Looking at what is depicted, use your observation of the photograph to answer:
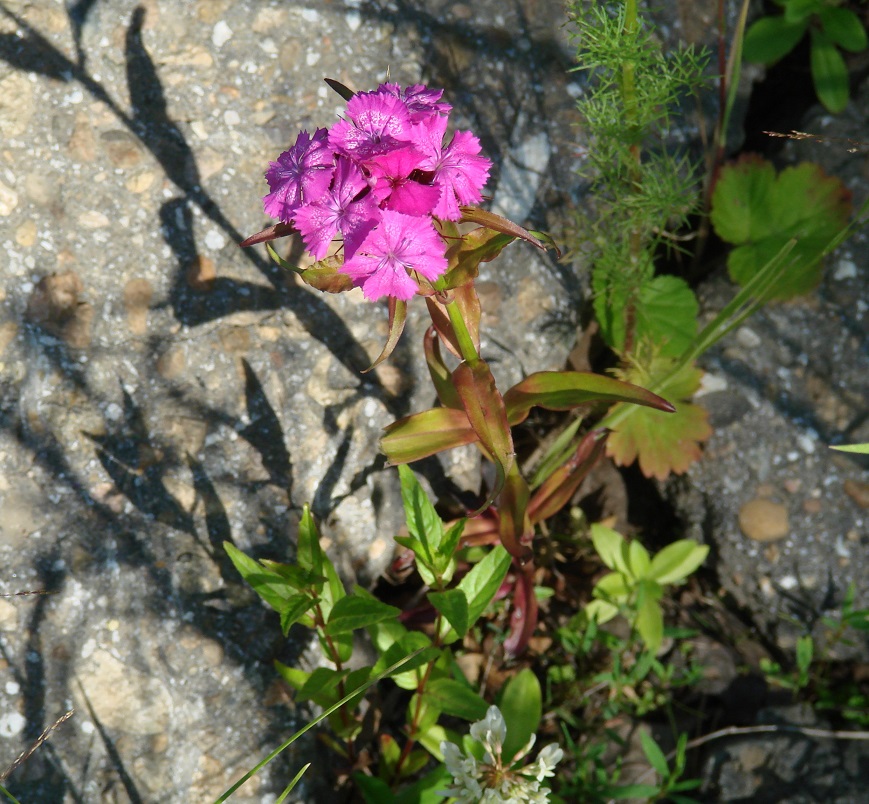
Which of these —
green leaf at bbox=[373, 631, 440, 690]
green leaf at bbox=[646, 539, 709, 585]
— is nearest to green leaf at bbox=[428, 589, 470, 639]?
green leaf at bbox=[373, 631, 440, 690]

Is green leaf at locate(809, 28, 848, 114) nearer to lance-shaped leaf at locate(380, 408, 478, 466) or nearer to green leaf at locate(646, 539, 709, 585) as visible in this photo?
green leaf at locate(646, 539, 709, 585)

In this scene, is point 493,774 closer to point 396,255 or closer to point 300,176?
point 396,255

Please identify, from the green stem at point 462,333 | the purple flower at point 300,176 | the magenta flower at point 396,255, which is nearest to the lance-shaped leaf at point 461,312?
the green stem at point 462,333

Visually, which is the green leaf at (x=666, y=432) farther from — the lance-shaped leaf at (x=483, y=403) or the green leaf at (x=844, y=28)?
the green leaf at (x=844, y=28)

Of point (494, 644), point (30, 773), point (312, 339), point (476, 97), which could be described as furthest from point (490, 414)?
point (30, 773)

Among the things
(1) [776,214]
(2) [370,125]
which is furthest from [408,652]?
(1) [776,214]
